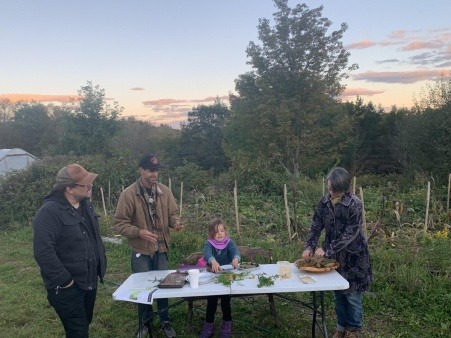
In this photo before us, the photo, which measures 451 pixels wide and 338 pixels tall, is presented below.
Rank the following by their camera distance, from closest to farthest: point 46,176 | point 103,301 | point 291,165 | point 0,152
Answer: point 103,301 < point 46,176 < point 0,152 < point 291,165

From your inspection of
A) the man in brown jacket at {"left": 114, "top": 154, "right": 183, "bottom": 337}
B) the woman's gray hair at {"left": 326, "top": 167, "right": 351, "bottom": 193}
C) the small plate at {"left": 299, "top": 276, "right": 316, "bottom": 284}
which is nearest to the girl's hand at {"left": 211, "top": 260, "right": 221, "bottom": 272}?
the man in brown jacket at {"left": 114, "top": 154, "right": 183, "bottom": 337}

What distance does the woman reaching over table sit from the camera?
3.34 metres

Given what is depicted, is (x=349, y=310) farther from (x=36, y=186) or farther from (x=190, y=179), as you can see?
(x=36, y=186)

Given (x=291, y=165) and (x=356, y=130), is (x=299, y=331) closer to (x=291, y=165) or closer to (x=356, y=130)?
(x=291, y=165)

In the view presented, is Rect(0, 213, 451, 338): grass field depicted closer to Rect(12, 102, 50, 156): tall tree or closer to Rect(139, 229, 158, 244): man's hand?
Rect(139, 229, 158, 244): man's hand

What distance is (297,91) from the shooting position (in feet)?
88.5

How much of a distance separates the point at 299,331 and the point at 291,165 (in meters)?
24.0

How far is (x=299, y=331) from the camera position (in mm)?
4090

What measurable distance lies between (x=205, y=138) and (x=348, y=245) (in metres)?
31.6

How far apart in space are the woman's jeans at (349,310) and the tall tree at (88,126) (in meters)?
19.5

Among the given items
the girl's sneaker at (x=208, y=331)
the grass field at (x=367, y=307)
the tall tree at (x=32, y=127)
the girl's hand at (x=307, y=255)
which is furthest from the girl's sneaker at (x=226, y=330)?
the tall tree at (x=32, y=127)

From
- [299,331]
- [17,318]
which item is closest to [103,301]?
[17,318]

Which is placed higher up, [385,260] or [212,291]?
[212,291]

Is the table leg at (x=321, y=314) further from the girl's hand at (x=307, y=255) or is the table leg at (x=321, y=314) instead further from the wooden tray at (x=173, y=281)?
the wooden tray at (x=173, y=281)
